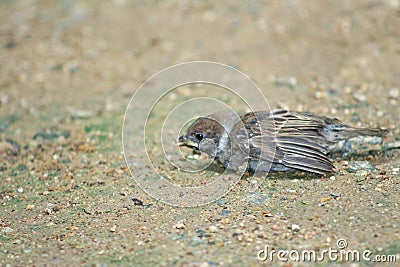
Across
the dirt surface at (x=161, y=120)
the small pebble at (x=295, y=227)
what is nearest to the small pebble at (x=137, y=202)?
the dirt surface at (x=161, y=120)

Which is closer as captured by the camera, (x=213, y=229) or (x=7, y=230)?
(x=213, y=229)

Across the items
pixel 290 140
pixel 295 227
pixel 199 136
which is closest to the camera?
pixel 295 227

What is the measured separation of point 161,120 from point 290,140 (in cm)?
284

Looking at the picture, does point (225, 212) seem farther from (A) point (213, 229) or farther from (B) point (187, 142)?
(B) point (187, 142)

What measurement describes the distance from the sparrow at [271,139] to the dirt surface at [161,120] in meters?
0.23

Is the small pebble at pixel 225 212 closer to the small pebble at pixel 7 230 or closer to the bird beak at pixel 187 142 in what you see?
the bird beak at pixel 187 142

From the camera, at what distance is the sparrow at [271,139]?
17.9ft

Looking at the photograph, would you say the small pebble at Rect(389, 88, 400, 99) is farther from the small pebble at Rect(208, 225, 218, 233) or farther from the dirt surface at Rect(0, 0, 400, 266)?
the small pebble at Rect(208, 225, 218, 233)

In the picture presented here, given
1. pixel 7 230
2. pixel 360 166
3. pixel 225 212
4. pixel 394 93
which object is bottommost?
pixel 7 230

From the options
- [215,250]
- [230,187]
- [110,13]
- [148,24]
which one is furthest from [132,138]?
[110,13]

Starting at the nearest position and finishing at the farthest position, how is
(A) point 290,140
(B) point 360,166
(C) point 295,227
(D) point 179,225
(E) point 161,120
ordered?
(C) point 295,227 < (D) point 179,225 < (A) point 290,140 < (B) point 360,166 < (E) point 161,120

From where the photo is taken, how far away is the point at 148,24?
1114 cm

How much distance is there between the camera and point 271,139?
5.52m

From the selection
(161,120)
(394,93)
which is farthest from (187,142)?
(394,93)
